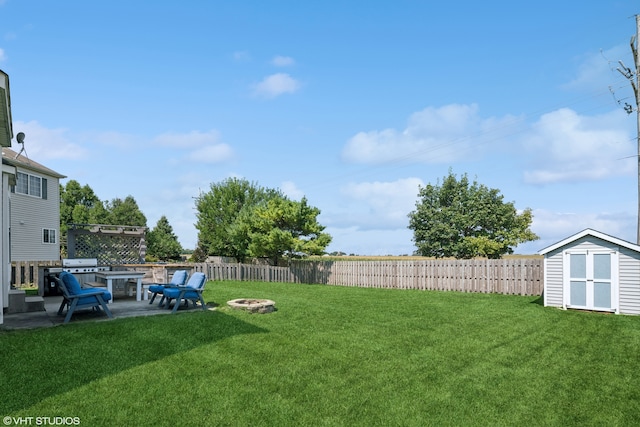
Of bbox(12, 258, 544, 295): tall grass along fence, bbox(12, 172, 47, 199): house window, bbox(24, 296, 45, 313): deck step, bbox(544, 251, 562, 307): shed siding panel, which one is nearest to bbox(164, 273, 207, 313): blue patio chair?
bbox(24, 296, 45, 313): deck step

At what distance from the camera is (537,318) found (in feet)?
33.2

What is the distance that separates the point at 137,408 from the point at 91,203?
5092 centimetres

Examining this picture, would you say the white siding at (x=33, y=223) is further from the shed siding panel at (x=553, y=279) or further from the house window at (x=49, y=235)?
the shed siding panel at (x=553, y=279)

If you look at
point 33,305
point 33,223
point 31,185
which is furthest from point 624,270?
point 31,185

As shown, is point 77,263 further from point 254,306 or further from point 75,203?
point 75,203

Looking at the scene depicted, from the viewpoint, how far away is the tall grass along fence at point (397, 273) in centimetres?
1516

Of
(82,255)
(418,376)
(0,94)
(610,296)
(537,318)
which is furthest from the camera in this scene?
(82,255)

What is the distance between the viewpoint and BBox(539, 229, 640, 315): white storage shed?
10789mm

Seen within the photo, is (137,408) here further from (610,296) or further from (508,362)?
(610,296)

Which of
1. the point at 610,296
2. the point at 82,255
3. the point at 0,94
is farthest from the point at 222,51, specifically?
the point at 82,255

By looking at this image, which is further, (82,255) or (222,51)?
(82,255)

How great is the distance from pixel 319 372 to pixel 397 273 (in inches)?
550

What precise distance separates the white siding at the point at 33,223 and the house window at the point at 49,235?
0.17 meters

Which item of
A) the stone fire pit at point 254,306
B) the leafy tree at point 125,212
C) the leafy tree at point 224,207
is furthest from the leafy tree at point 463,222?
the leafy tree at point 125,212
